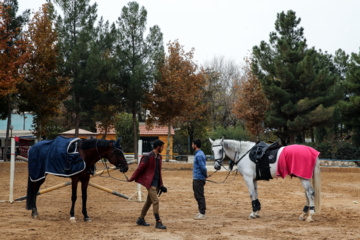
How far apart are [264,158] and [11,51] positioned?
2032 cm

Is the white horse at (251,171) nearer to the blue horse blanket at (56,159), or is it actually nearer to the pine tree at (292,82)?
the blue horse blanket at (56,159)

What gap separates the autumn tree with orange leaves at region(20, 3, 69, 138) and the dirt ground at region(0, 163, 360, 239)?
12011mm

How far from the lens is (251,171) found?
1012 cm

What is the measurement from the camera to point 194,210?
11023mm

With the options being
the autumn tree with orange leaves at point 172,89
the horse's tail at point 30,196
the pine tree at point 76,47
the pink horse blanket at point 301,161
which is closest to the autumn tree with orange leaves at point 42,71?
the pine tree at point 76,47

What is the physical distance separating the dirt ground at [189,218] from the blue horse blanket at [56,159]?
1111 millimetres

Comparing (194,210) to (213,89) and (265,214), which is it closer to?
(265,214)

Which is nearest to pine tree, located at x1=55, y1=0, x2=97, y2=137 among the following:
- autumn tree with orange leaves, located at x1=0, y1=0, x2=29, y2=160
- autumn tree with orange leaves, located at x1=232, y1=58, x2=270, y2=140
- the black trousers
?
autumn tree with orange leaves, located at x1=0, y1=0, x2=29, y2=160

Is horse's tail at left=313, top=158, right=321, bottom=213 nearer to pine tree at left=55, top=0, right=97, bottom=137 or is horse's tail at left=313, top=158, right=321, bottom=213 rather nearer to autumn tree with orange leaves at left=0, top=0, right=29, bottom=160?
autumn tree with orange leaves at left=0, top=0, right=29, bottom=160

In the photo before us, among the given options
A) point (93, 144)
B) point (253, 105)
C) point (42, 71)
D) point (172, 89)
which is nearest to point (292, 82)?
point (253, 105)

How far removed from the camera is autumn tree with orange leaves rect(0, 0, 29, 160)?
23.5 meters

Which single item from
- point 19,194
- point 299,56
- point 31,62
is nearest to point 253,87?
point 299,56

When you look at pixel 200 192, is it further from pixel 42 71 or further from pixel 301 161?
pixel 42 71

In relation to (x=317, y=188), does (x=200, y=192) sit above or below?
below
